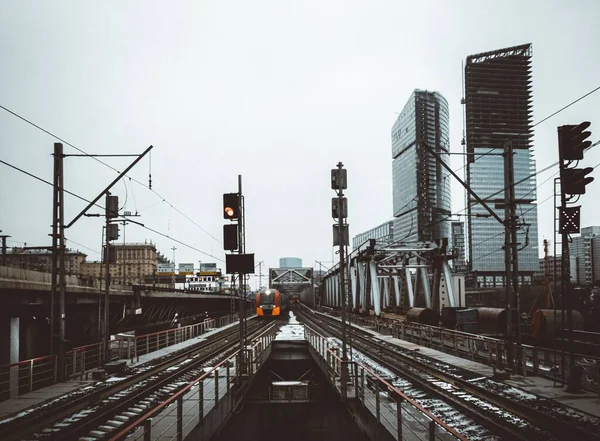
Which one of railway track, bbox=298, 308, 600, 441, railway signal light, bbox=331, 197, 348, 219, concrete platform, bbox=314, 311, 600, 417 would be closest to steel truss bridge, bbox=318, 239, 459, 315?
concrete platform, bbox=314, 311, 600, 417

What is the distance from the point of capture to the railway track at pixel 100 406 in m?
12.2

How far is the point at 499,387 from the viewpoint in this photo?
15.9 m

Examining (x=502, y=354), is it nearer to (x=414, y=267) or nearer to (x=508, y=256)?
(x=508, y=256)

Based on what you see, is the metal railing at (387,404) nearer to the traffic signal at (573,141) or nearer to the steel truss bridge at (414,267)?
the traffic signal at (573,141)

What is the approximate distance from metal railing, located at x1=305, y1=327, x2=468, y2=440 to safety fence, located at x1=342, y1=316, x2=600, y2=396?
197 inches

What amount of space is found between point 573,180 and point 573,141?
1097mm

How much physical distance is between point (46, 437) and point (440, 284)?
29433mm

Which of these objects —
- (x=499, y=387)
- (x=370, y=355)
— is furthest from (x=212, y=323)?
(x=499, y=387)

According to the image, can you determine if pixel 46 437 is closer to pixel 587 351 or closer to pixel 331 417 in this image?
pixel 331 417

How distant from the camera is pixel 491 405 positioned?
13.9m

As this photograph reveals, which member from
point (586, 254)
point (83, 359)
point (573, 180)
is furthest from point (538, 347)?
point (586, 254)

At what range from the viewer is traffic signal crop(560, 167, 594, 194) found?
14.9 meters

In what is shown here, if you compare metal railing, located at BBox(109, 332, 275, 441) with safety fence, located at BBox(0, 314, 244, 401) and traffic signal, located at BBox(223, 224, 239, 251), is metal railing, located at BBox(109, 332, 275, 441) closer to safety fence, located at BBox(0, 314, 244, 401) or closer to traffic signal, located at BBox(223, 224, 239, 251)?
traffic signal, located at BBox(223, 224, 239, 251)

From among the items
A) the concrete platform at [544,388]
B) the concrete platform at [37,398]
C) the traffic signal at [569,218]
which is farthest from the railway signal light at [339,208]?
the concrete platform at [37,398]
